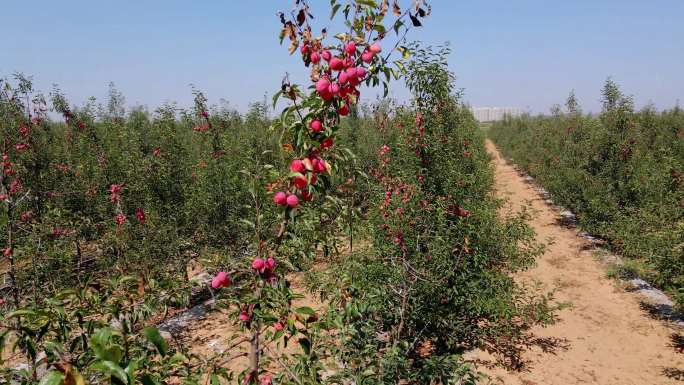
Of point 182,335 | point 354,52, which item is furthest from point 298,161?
point 182,335

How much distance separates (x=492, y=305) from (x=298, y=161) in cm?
374

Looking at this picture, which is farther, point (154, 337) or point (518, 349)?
point (518, 349)

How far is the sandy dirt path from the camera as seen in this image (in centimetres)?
550

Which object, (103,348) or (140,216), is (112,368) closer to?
(103,348)

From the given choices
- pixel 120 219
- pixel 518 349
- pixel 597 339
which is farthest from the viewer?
pixel 120 219

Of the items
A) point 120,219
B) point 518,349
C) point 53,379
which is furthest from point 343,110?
point 120,219

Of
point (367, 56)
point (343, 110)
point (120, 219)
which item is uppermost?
point (367, 56)

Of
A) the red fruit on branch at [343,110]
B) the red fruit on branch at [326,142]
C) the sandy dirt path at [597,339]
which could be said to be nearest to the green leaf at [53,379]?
the red fruit on branch at [326,142]

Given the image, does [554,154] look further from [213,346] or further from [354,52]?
[354,52]

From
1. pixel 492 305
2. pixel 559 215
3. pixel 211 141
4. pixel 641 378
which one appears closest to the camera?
pixel 492 305

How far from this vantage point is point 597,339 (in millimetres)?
6559

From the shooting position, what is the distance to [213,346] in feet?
20.5

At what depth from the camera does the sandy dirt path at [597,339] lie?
5.50m

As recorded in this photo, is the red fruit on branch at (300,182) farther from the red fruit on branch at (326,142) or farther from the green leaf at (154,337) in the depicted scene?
the green leaf at (154,337)
